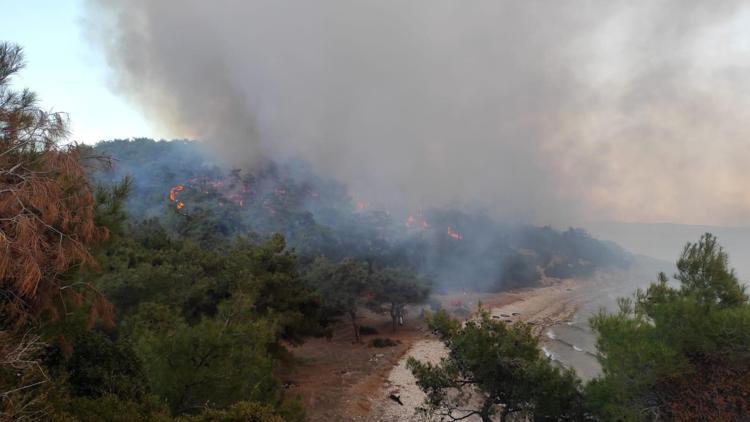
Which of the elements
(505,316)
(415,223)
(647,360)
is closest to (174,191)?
(415,223)

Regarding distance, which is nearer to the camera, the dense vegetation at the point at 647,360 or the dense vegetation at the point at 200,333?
the dense vegetation at the point at 200,333

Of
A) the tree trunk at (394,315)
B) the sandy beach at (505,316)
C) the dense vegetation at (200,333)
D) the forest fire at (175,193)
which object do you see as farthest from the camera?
the forest fire at (175,193)

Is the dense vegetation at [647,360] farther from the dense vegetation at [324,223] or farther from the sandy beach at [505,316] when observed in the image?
the dense vegetation at [324,223]

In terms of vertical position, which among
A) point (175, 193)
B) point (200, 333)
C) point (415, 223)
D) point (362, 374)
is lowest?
point (362, 374)

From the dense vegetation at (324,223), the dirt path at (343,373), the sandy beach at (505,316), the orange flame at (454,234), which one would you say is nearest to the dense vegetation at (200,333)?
the dirt path at (343,373)

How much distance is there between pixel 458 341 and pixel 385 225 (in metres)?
88.1

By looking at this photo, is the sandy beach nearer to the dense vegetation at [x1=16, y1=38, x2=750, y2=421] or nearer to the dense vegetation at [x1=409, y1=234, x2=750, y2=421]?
the dense vegetation at [x1=16, y1=38, x2=750, y2=421]

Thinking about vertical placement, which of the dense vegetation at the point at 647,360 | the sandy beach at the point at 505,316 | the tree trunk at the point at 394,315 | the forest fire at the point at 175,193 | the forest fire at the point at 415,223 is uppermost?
the forest fire at the point at 175,193

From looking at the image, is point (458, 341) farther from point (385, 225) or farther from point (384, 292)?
point (385, 225)

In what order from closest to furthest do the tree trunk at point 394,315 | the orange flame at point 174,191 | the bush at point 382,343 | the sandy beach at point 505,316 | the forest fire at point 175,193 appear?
the sandy beach at point 505,316, the bush at point 382,343, the tree trunk at point 394,315, the forest fire at point 175,193, the orange flame at point 174,191

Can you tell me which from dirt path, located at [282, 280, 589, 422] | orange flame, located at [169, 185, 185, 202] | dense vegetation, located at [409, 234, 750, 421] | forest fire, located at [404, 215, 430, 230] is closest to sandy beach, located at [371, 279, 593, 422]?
dirt path, located at [282, 280, 589, 422]

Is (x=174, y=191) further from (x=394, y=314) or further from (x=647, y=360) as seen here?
(x=647, y=360)

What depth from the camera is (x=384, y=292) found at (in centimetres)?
4050

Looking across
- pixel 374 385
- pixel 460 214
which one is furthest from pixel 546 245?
pixel 374 385
